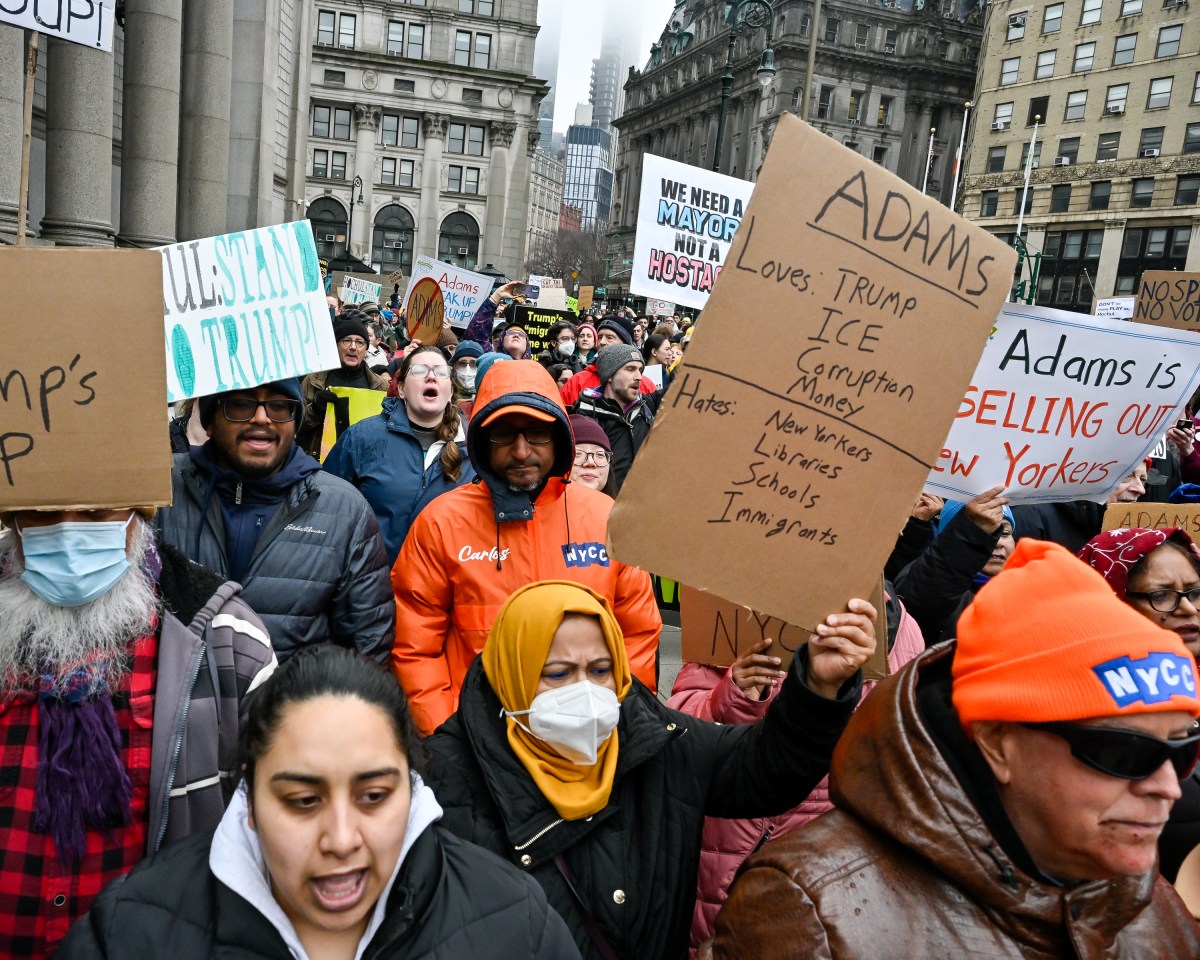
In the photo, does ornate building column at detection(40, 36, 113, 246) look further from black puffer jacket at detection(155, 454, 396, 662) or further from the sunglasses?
the sunglasses

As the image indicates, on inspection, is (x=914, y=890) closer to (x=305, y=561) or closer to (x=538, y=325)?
(x=305, y=561)

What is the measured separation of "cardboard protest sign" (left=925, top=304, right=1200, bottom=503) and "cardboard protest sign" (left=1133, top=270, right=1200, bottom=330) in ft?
15.5

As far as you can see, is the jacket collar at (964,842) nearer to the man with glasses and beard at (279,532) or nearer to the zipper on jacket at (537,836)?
the zipper on jacket at (537,836)

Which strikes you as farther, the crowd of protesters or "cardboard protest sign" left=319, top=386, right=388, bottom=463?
"cardboard protest sign" left=319, top=386, right=388, bottom=463

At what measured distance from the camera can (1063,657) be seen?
58.4 inches

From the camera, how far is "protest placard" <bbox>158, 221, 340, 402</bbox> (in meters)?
3.41

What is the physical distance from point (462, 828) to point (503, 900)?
0.36 meters

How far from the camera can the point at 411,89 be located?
216 feet

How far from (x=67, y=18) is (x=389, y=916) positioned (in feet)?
13.2

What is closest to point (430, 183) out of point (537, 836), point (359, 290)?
point (359, 290)

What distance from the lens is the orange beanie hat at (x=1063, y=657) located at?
1.46m

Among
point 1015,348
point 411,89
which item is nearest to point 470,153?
point 411,89

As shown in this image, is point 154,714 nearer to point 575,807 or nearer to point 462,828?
point 462,828

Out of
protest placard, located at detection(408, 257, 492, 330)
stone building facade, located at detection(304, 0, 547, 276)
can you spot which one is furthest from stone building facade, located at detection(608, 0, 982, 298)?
protest placard, located at detection(408, 257, 492, 330)
